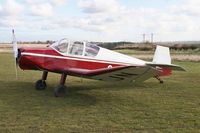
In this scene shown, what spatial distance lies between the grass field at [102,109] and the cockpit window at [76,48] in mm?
1347

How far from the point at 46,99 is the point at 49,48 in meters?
1.82

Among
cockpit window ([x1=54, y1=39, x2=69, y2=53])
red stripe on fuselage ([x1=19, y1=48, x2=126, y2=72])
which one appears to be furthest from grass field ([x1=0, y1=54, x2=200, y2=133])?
cockpit window ([x1=54, y1=39, x2=69, y2=53])

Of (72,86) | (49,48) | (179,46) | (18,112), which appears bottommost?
(179,46)

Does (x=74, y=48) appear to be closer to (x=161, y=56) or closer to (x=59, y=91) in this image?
(x=59, y=91)

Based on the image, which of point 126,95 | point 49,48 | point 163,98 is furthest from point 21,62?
point 163,98

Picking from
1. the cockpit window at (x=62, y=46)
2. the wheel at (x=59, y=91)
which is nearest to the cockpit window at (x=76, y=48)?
the cockpit window at (x=62, y=46)

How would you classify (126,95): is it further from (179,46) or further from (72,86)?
(179,46)

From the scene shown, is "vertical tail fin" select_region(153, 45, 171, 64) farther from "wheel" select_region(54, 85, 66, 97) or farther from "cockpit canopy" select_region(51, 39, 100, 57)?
"wheel" select_region(54, 85, 66, 97)

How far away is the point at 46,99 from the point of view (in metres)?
9.41

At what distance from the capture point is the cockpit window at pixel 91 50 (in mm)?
10578

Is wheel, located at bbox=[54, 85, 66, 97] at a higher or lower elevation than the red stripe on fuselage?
lower

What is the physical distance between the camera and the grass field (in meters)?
6.44

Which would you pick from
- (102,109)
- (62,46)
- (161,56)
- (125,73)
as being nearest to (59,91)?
(62,46)

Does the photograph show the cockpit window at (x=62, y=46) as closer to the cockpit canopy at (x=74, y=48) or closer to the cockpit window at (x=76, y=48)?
the cockpit canopy at (x=74, y=48)
